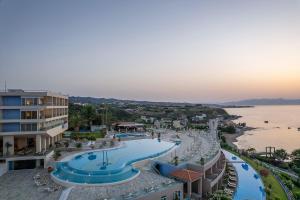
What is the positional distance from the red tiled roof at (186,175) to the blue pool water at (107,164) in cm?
264

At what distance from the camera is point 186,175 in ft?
53.8

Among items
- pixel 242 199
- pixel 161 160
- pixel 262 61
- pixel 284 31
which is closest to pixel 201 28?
pixel 284 31

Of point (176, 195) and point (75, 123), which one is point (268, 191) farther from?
point (75, 123)

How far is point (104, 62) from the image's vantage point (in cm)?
2894

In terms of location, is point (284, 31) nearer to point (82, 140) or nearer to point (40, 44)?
point (40, 44)

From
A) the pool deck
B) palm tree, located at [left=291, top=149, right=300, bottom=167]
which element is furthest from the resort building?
palm tree, located at [left=291, top=149, right=300, bottom=167]

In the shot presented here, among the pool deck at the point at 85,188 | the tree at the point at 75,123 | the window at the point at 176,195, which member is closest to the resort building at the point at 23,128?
the pool deck at the point at 85,188

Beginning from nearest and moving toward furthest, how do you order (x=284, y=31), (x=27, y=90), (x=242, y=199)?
(x=284, y=31) < (x=242, y=199) < (x=27, y=90)

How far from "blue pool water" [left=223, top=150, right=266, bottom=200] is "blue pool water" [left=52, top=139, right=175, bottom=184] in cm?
666

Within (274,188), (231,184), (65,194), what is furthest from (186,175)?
(274,188)

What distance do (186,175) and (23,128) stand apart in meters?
13.1

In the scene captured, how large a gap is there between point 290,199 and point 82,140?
19825 millimetres

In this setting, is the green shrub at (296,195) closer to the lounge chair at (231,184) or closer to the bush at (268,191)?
the bush at (268,191)

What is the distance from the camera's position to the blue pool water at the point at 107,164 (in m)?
15.8
